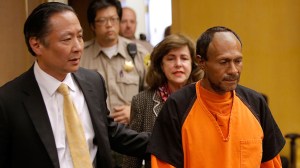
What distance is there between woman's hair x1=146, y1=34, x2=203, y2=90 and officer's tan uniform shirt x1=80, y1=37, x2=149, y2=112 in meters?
0.63

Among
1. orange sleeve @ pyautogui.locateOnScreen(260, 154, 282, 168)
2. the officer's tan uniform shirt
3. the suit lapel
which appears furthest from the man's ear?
the officer's tan uniform shirt

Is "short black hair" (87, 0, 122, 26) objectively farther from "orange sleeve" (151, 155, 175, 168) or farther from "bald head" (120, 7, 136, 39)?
"orange sleeve" (151, 155, 175, 168)

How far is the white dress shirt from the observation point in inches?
74.7

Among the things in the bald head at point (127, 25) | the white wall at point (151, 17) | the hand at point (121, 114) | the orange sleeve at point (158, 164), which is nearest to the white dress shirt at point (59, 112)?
the orange sleeve at point (158, 164)

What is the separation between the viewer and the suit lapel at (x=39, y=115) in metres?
1.84

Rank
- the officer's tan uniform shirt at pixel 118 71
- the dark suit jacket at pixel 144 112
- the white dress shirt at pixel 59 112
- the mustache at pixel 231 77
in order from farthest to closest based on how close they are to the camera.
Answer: the officer's tan uniform shirt at pixel 118 71
the dark suit jacket at pixel 144 112
the white dress shirt at pixel 59 112
the mustache at pixel 231 77

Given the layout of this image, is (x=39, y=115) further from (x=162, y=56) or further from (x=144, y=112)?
(x=162, y=56)

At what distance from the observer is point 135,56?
343 cm

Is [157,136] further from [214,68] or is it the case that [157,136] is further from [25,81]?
[25,81]

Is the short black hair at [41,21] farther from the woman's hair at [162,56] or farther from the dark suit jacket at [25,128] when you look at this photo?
the woman's hair at [162,56]

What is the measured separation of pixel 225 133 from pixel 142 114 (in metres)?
0.88

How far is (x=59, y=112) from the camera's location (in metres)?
1.94

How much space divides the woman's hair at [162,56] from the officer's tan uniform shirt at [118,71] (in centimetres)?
63

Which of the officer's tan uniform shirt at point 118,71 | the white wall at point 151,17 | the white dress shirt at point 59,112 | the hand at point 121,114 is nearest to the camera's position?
the white dress shirt at point 59,112
